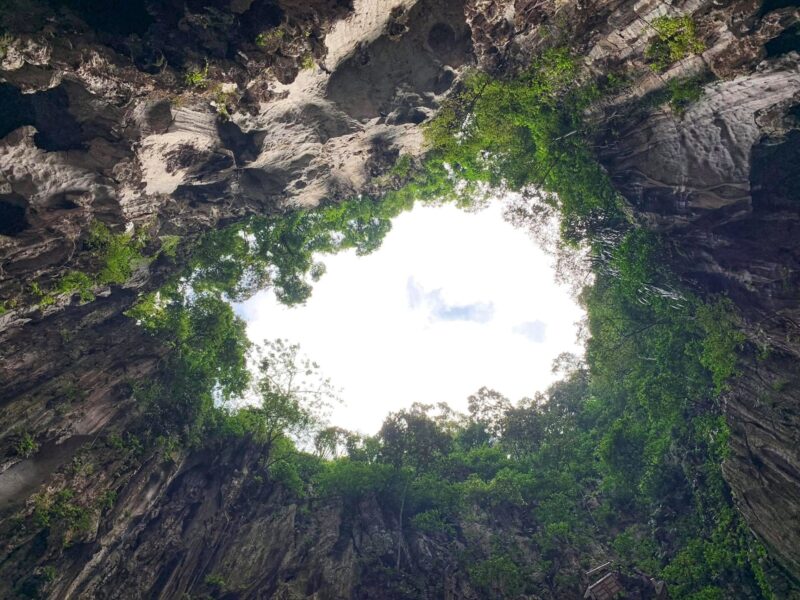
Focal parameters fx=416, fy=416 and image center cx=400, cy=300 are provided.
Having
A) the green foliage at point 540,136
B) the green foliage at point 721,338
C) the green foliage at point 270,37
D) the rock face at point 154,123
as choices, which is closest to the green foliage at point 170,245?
the rock face at point 154,123

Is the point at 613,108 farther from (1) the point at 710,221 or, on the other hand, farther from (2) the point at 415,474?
(2) the point at 415,474

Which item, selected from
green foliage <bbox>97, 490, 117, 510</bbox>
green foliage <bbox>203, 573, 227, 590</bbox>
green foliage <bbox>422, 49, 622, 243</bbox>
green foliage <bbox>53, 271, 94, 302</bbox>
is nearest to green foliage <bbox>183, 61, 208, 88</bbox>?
green foliage <bbox>53, 271, 94, 302</bbox>

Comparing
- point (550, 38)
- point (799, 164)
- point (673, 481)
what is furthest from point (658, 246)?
point (673, 481)

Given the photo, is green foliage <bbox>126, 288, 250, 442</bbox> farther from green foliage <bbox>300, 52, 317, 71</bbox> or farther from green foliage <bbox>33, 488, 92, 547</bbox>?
green foliage <bbox>300, 52, 317, 71</bbox>

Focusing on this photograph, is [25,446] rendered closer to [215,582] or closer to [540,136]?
[215,582]

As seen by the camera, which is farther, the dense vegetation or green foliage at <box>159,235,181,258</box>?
green foliage at <box>159,235,181,258</box>

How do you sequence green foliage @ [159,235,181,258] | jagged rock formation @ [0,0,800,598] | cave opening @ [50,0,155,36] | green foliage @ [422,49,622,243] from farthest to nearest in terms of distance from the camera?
green foliage @ [159,235,181,258] < green foliage @ [422,49,622,243] < jagged rock formation @ [0,0,800,598] < cave opening @ [50,0,155,36]
